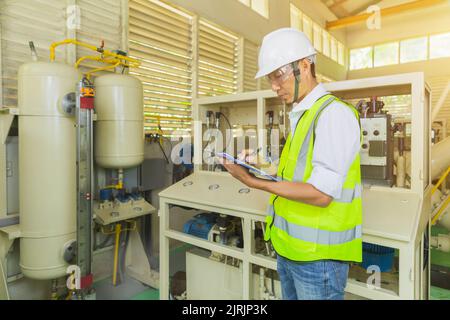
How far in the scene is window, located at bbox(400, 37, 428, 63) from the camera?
24.7 ft

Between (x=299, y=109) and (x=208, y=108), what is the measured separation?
5.04ft

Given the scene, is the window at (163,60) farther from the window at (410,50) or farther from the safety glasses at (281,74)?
the window at (410,50)

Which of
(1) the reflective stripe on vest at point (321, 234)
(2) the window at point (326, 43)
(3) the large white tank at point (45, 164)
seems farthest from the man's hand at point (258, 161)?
(2) the window at point (326, 43)

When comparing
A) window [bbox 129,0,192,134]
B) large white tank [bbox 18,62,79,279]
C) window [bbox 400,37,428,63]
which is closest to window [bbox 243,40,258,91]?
window [bbox 129,0,192,134]

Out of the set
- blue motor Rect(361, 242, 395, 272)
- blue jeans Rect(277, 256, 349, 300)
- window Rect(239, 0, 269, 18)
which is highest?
window Rect(239, 0, 269, 18)

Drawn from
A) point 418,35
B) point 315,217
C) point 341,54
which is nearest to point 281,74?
point 315,217

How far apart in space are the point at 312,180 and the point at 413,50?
8471 mm

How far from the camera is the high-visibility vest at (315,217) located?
1074 mm

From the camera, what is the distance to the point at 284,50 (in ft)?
3.76

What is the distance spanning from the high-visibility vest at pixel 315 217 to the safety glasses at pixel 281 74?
16cm

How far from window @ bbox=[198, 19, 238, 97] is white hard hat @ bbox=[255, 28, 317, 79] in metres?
2.61

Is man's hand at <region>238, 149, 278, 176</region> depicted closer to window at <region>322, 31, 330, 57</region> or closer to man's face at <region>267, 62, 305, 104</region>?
man's face at <region>267, 62, 305, 104</region>
